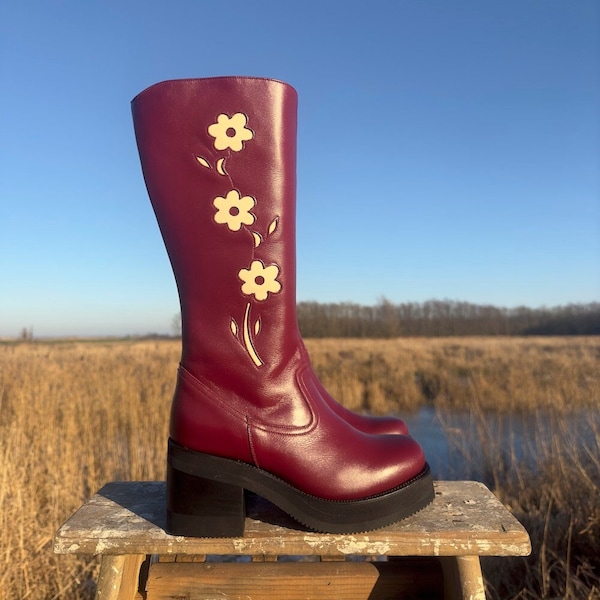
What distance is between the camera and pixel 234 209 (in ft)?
2.71

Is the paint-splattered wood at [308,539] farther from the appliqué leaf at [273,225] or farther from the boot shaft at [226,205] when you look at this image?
the appliqué leaf at [273,225]

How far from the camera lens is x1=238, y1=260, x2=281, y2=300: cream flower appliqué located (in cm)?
83

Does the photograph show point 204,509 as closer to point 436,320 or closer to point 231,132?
point 231,132

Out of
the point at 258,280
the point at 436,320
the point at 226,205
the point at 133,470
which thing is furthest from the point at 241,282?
the point at 436,320

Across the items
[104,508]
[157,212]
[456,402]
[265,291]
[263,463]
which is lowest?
[456,402]

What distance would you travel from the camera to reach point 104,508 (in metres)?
0.92

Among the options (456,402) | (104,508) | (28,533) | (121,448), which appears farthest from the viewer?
(456,402)

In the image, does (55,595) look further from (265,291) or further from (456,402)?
(456,402)

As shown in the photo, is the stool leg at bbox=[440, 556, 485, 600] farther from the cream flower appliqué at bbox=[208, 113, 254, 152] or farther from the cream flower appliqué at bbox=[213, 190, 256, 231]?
the cream flower appliqué at bbox=[208, 113, 254, 152]

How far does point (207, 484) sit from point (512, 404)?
7.83m

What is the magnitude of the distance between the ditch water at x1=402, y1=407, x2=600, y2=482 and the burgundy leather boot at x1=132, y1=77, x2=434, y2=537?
2.38 metres

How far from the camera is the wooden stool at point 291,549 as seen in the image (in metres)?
0.78

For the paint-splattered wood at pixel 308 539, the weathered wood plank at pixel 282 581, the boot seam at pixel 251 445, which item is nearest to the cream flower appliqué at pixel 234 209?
the boot seam at pixel 251 445

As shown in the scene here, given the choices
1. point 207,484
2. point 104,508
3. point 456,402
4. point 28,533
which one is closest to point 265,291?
point 207,484
